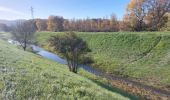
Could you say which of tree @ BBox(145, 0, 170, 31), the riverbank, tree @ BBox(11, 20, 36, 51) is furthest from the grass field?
tree @ BBox(145, 0, 170, 31)

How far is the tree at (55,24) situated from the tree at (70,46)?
9093 centimetres

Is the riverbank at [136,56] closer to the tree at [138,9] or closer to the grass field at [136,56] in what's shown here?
the grass field at [136,56]

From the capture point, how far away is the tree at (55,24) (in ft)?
417

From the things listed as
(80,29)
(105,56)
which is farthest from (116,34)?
(80,29)

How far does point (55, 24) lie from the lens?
128 metres

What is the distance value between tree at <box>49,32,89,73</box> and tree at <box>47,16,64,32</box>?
90.9 meters

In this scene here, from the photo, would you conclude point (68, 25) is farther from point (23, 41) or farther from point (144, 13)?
point (23, 41)

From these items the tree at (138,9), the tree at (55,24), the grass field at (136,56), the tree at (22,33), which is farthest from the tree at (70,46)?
the tree at (55,24)

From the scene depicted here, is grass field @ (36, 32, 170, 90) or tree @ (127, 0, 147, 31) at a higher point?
tree @ (127, 0, 147, 31)

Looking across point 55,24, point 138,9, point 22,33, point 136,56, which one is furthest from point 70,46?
point 55,24

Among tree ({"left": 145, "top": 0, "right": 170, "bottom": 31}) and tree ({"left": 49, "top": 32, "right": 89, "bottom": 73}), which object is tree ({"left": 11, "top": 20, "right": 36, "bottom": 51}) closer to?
tree ({"left": 49, "top": 32, "right": 89, "bottom": 73})

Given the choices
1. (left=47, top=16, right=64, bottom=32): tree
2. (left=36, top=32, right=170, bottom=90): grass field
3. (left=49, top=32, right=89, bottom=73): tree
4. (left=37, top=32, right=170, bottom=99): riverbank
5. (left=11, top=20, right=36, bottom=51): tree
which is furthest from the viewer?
(left=47, top=16, right=64, bottom=32): tree

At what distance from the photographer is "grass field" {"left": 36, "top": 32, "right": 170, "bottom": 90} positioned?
41491 mm

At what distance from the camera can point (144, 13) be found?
82.8m
